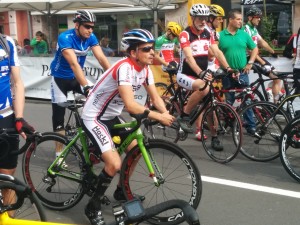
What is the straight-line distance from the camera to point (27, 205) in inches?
129

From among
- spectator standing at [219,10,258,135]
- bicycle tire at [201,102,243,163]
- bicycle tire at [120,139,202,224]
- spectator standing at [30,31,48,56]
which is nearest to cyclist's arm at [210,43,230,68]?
spectator standing at [219,10,258,135]

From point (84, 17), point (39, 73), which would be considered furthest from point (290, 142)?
point (39, 73)

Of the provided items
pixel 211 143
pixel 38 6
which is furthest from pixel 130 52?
pixel 38 6

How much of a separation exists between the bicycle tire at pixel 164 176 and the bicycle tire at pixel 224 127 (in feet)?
6.10

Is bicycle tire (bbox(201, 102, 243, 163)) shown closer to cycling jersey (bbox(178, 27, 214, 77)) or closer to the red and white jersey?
cycling jersey (bbox(178, 27, 214, 77))

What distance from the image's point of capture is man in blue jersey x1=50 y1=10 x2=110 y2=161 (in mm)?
5488

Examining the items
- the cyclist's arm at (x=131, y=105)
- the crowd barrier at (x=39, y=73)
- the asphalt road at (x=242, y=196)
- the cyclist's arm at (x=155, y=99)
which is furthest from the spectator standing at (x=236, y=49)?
the crowd barrier at (x=39, y=73)

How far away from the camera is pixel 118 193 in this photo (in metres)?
4.64

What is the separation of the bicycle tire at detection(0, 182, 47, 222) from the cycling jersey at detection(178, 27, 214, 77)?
3.66 metres

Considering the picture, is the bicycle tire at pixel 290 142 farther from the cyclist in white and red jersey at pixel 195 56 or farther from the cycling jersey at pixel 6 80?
the cycling jersey at pixel 6 80

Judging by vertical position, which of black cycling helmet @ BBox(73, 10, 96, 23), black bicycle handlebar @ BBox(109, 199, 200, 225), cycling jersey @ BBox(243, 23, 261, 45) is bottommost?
black bicycle handlebar @ BBox(109, 199, 200, 225)

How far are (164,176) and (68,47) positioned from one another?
2.12 m

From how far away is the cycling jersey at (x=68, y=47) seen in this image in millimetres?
5590

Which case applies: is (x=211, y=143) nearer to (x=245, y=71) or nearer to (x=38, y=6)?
(x=245, y=71)
